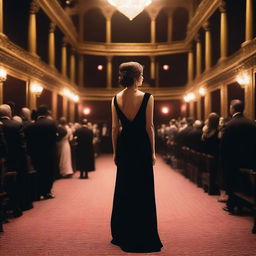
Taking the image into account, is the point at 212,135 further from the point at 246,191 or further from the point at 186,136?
the point at 186,136

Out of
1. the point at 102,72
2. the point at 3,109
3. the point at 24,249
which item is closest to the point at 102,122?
the point at 102,72

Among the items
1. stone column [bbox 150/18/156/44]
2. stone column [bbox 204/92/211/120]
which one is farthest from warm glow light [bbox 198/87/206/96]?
stone column [bbox 150/18/156/44]

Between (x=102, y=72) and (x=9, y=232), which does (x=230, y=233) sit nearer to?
(x=9, y=232)

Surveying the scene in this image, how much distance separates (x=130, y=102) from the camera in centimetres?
463

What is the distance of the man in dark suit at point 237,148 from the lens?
6.63 metres

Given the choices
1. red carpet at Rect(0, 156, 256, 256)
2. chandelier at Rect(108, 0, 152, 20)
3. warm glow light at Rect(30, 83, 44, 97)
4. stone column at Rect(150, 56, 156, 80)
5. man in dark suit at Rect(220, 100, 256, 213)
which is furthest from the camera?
stone column at Rect(150, 56, 156, 80)

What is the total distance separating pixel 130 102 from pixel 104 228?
2.14 m

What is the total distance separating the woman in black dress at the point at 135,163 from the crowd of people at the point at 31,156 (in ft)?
6.37

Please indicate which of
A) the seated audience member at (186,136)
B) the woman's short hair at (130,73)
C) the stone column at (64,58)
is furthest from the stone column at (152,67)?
the woman's short hair at (130,73)

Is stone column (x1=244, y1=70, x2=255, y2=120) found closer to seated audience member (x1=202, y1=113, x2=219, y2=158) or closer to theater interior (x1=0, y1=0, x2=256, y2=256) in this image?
theater interior (x1=0, y1=0, x2=256, y2=256)

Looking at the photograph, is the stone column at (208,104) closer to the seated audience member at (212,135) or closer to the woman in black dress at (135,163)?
the seated audience member at (212,135)

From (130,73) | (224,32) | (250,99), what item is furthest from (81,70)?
(130,73)

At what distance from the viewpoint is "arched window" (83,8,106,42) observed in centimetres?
2947

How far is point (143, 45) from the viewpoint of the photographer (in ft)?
91.8
